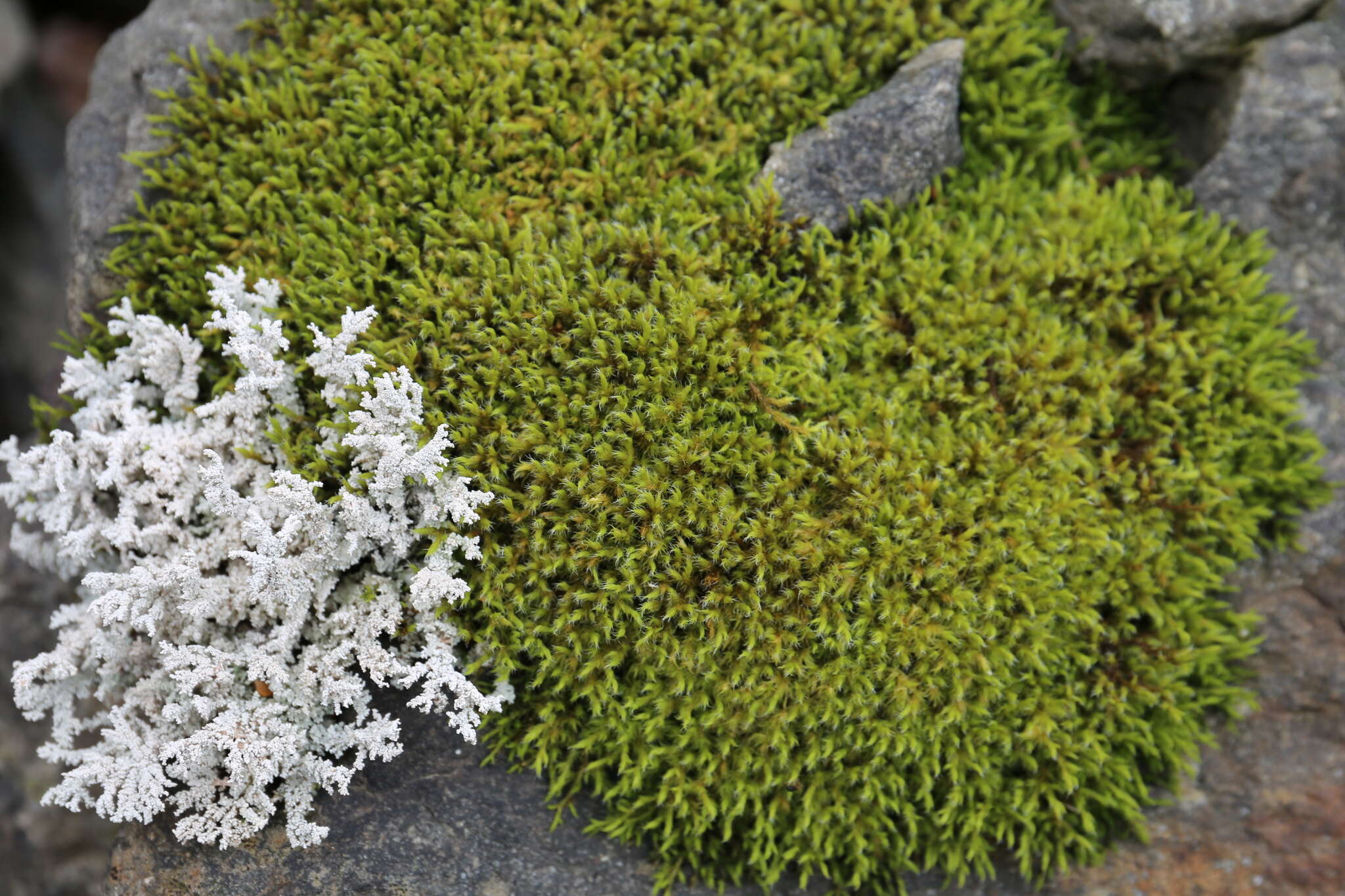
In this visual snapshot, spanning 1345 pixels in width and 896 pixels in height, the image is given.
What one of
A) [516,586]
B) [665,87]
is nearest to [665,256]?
[665,87]

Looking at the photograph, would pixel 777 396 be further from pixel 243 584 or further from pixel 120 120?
pixel 120 120

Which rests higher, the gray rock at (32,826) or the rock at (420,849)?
the gray rock at (32,826)

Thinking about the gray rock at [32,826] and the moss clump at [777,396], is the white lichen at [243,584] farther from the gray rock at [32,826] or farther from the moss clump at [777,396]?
the gray rock at [32,826]

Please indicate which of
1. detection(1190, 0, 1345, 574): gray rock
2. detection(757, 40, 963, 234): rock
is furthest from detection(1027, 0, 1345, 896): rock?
detection(757, 40, 963, 234): rock

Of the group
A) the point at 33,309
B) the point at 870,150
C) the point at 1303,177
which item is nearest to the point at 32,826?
the point at 33,309

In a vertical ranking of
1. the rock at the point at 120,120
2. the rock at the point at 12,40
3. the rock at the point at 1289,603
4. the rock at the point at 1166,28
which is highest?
the rock at the point at 12,40

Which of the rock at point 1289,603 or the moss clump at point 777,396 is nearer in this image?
the moss clump at point 777,396

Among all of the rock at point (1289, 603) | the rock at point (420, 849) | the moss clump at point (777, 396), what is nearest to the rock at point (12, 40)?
the moss clump at point (777, 396)
